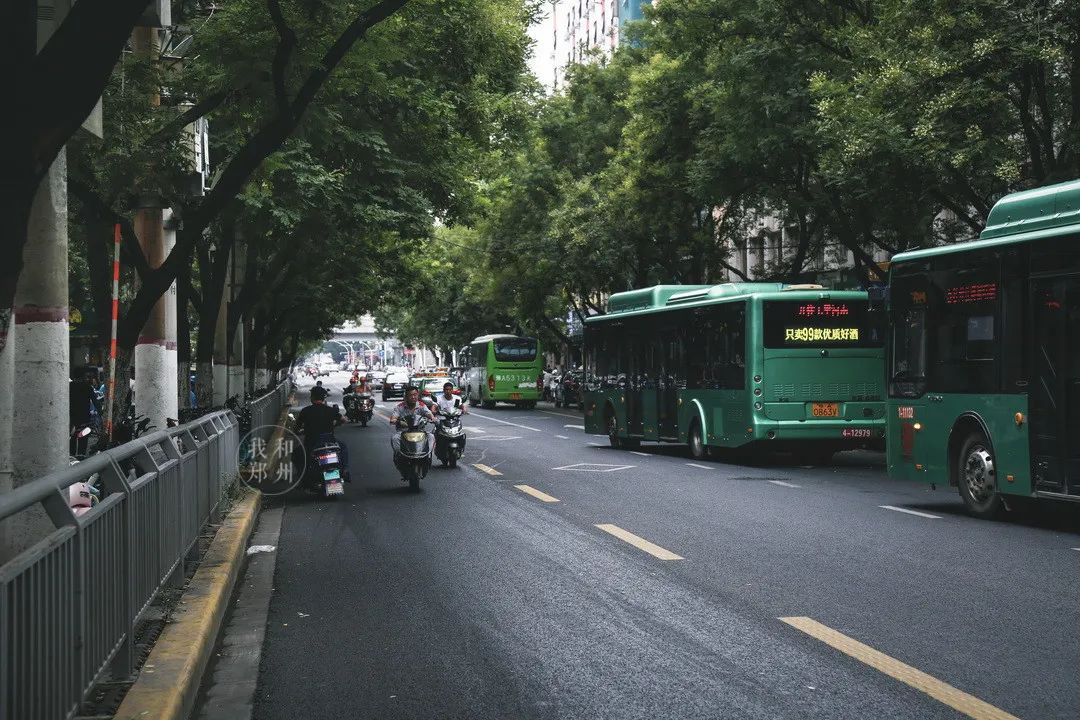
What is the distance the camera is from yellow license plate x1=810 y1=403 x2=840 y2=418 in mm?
21953

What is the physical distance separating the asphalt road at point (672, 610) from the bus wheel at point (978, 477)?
0.94ft

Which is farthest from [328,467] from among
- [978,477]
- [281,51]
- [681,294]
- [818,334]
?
[681,294]

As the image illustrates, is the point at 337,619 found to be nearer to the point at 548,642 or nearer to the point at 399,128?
the point at 548,642

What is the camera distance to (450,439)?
877 inches

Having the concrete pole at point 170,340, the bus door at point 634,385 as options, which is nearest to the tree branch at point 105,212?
the concrete pole at point 170,340

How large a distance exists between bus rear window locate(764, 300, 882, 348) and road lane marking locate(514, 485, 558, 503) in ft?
17.9

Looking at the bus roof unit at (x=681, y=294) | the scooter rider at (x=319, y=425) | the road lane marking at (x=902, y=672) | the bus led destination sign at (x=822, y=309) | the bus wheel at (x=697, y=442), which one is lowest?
the road lane marking at (x=902, y=672)

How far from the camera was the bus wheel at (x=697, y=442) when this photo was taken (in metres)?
24.0

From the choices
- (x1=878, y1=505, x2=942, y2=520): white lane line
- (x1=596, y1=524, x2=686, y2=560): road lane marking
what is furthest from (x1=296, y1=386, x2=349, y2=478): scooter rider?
(x1=878, y1=505, x2=942, y2=520): white lane line

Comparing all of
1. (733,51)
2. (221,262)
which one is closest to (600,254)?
(733,51)

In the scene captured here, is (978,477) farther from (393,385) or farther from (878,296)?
(393,385)

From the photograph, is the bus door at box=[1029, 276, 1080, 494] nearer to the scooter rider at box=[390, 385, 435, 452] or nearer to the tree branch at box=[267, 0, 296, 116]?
the tree branch at box=[267, 0, 296, 116]

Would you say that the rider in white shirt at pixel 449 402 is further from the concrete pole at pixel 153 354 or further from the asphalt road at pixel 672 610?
the asphalt road at pixel 672 610

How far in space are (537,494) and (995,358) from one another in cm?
595
